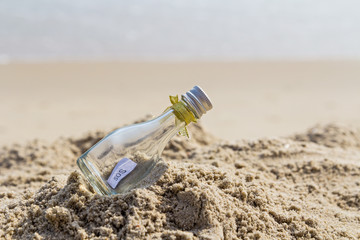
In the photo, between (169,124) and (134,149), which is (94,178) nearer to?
(134,149)

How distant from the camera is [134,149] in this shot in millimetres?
1688

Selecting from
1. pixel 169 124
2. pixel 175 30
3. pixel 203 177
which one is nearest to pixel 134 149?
pixel 169 124

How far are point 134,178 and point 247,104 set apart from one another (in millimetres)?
4281

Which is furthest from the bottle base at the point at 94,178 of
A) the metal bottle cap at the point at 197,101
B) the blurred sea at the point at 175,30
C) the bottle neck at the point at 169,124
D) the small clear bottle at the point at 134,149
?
the blurred sea at the point at 175,30

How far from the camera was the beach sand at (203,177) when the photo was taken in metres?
1.52

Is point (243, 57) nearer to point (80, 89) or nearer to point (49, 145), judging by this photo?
point (80, 89)

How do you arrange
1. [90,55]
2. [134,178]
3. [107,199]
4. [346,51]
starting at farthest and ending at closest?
[346,51], [90,55], [134,178], [107,199]

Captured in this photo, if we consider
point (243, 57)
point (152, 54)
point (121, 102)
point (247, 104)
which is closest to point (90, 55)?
point (152, 54)

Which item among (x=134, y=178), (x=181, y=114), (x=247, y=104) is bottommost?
(x=247, y=104)

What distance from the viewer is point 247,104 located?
19.0 ft

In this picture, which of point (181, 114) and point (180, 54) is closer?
point (181, 114)

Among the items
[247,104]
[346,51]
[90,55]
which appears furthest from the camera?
[346,51]

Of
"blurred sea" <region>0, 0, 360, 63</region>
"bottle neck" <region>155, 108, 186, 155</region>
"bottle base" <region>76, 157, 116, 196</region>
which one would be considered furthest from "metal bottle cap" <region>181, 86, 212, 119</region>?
"blurred sea" <region>0, 0, 360, 63</region>

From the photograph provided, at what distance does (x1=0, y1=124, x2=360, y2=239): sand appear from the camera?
150 centimetres
